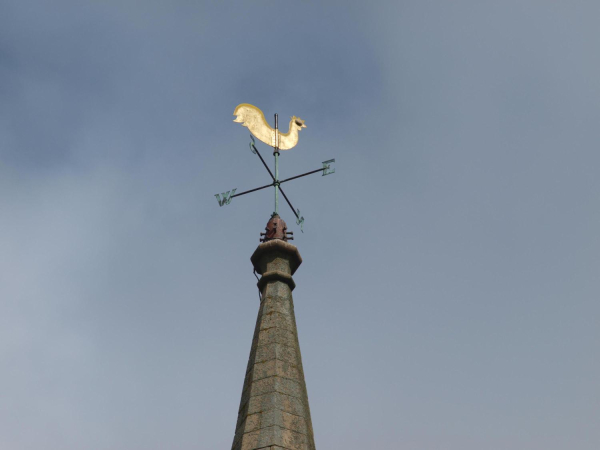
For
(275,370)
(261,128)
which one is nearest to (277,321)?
(275,370)

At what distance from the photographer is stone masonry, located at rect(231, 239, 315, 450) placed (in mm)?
9844

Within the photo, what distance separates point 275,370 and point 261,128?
6.43 meters

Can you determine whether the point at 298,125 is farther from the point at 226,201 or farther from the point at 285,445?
the point at 285,445

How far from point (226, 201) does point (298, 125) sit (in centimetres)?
274

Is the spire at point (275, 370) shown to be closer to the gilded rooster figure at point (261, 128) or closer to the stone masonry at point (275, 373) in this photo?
the stone masonry at point (275, 373)

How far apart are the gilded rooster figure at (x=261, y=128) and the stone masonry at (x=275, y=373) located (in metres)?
3.14

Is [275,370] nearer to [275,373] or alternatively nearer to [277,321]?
[275,373]

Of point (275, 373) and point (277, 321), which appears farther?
point (277, 321)

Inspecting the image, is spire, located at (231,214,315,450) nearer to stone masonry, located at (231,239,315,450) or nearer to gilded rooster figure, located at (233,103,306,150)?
stone masonry, located at (231,239,315,450)

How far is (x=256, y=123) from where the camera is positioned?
609 inches

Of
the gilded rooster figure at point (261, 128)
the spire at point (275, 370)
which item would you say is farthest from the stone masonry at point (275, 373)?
the gilded rooster figure at point (261, 128)

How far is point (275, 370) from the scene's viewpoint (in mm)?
10891

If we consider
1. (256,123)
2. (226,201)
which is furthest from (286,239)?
(256,123)

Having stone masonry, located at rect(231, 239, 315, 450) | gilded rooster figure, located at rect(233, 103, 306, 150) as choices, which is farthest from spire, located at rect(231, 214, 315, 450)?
gilded rooster figure, located at rect(233, 103, 306, 150)
